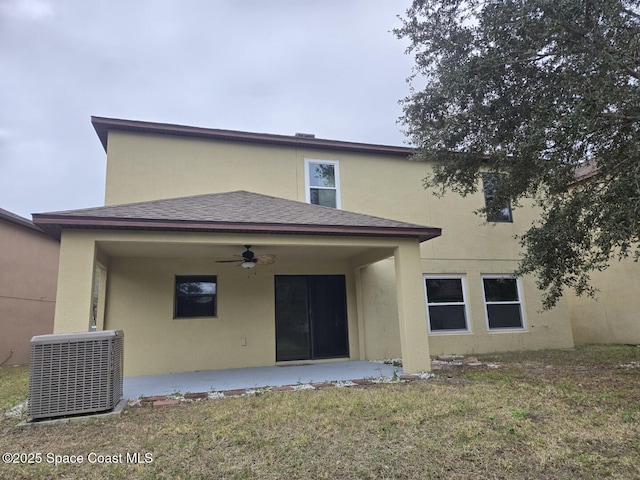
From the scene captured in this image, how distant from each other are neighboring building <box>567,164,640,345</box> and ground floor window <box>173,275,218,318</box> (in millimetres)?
10935

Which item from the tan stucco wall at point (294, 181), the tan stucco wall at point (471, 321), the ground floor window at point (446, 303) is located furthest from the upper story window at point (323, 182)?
the ground floor window at point (446, 303)

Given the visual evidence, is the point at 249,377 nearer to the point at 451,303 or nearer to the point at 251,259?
the point at 251,259

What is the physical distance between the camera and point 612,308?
1281 centimetres

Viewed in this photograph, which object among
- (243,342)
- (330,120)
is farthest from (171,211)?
(330,120)

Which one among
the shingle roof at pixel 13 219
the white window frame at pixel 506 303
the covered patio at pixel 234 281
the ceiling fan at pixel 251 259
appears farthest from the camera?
the shingle roof at pixel 13 219

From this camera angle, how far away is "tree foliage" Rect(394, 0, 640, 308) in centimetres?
602

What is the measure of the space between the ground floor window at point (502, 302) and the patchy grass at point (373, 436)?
4715 mm

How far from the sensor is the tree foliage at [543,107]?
602 centimetres

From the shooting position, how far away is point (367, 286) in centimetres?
1016

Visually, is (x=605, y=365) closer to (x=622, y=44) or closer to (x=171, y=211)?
(x=622, y=44)

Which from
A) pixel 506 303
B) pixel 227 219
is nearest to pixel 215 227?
pixel 227 219

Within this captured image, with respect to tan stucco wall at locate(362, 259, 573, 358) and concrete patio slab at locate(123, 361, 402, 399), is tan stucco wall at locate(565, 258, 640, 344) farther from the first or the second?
concrete patio slab at locate(123, 361, 402, 399)

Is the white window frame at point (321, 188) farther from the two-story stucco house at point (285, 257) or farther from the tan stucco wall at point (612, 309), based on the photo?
the tan stucco wall at point (612, 309)

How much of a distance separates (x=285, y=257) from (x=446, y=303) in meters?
4.78
